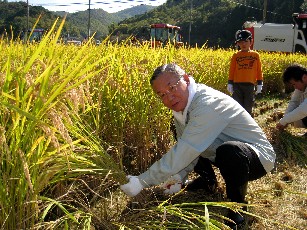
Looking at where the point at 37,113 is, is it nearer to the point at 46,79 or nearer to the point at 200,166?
the point at 46,79

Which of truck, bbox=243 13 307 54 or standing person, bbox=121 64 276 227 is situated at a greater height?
truck, bbox=243 13 307 54

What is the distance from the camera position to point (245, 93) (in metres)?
5.00

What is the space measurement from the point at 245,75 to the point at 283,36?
38.1ft

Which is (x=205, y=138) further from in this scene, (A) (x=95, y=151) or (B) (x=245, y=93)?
(B) (x=245, y=93)

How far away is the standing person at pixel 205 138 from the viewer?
189 centimetres

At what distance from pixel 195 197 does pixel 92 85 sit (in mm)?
986

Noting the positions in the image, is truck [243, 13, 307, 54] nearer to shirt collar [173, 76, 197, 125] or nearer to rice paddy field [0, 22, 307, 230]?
rice paddy field [0, 22, 307, 230]

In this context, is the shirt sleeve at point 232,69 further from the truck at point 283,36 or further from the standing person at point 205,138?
the truck at point 283,36

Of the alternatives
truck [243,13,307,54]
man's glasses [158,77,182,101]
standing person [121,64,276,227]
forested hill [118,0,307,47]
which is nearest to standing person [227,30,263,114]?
standing person [121,64,276,227]

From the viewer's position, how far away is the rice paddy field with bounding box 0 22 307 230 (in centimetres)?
134

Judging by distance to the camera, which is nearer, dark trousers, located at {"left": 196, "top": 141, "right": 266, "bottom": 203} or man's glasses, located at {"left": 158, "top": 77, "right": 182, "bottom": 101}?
man's glasses, located at {"left": 158, "top": 77, "right": 182, "bottom": 101}

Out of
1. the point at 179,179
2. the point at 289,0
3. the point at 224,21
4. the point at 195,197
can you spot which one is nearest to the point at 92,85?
Result: the point at 179,179

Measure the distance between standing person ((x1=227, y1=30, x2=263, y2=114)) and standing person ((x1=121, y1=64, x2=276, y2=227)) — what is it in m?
2.74

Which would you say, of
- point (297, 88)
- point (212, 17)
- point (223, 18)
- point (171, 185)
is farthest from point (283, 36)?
point (212, 17)
